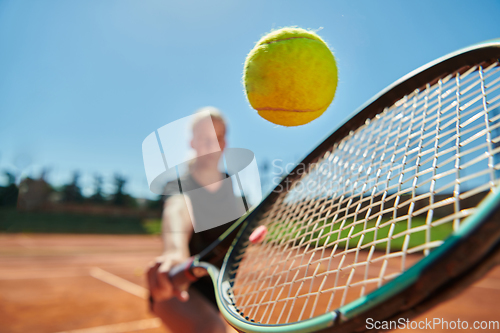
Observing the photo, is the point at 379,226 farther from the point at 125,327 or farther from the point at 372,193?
the point at 125,327

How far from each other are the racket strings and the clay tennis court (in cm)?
93

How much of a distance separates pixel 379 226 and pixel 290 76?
664 millimetres

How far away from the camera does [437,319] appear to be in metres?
4.18

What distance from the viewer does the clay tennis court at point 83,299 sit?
11.9 feet

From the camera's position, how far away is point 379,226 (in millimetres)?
891

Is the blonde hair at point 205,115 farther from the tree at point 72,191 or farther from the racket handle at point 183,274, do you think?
the tree at point 72,191

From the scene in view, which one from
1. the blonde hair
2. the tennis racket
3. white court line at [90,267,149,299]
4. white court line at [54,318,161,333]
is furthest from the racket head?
white court line at [90,267,149,299]

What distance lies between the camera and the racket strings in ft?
2.65

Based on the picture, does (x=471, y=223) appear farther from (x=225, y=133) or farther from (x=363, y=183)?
(x=225, y=133)

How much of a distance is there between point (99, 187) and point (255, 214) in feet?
73.5

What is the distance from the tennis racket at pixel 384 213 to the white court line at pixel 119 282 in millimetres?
4060

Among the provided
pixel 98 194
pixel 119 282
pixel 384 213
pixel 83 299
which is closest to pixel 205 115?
pixel 384 213

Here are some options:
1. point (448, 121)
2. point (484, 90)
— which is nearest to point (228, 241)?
point (448, 121)

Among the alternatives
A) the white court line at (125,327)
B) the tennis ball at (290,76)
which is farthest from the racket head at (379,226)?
the white court line at (125,327)
